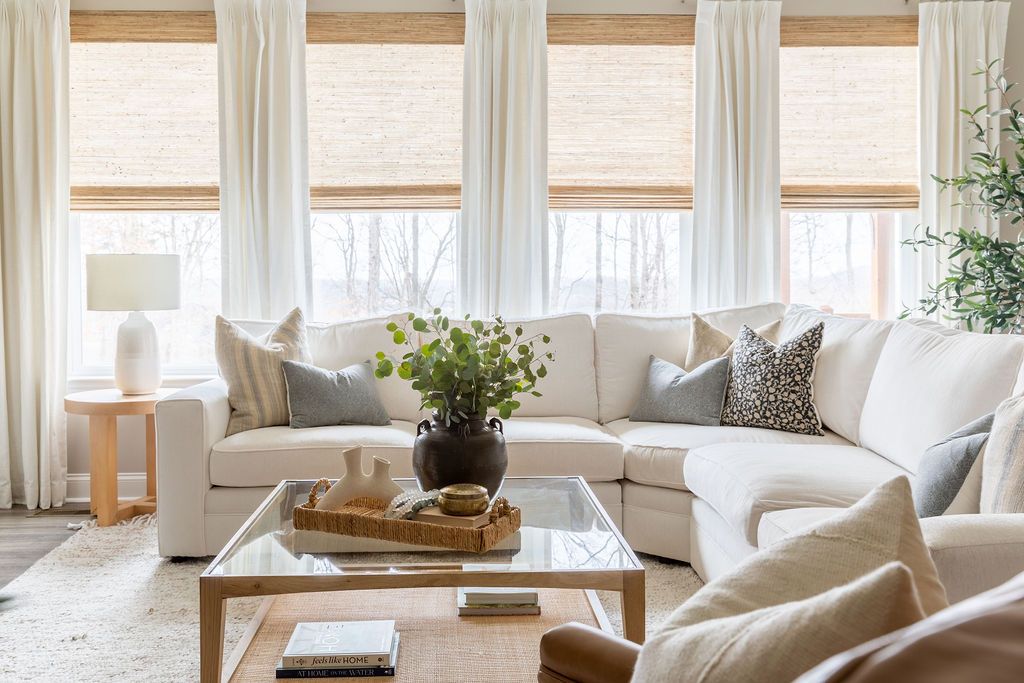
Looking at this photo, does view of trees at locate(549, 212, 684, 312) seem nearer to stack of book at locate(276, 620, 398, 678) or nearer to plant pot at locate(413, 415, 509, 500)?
plant pot at locate(413, 415, 509, 500)

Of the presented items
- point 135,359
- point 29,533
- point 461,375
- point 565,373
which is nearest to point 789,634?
point 461,375

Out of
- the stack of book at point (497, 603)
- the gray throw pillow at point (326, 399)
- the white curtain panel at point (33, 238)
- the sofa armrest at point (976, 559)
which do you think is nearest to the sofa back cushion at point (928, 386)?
the sofa armrest at point (976, 559)

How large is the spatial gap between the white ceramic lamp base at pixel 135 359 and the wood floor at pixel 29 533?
2.22 feet

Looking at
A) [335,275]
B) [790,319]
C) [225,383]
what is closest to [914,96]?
[790,319]

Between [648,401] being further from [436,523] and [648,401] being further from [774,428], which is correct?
[436,523]

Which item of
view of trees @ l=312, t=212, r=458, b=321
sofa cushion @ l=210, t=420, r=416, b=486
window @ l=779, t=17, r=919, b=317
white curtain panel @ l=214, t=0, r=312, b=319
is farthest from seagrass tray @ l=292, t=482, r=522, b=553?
window @ l=779, t=17, r=919, b=317

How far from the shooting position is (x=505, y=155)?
448 centimetres

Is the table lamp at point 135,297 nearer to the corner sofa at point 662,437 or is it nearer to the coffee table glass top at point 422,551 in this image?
the corner sofa at point 662,437

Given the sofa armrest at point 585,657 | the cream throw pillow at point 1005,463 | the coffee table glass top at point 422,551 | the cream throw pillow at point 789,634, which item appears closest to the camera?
the cream throw pillow at point 789,634

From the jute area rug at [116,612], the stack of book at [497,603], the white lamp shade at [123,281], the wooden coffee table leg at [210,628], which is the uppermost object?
the white lamp shade at [123,281]

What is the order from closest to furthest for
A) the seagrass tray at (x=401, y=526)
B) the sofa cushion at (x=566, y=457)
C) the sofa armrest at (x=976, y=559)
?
the sofa armrest at (x=976, y=559) < the seagrass tray at (x=401, y=526) < the sofa cushion at (x=566, y=457)

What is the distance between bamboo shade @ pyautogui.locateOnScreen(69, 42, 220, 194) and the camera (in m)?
4.51

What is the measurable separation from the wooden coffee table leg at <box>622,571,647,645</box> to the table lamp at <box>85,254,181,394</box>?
2821 mm

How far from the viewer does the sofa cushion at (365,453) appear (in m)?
3.31
